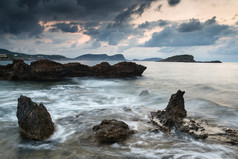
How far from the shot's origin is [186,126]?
6.62m

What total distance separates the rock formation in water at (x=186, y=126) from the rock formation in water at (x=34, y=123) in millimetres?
4459

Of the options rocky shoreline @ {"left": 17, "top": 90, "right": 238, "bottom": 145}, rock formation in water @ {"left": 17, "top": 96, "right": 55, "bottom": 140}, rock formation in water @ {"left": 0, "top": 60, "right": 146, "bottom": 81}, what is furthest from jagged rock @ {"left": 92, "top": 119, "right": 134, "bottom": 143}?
rock formation in water @ {"left": 0, "top": 60, "right": 146, "bottom": 81}

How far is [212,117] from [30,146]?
8.90 metres

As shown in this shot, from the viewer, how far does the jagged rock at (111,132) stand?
5.73 meters

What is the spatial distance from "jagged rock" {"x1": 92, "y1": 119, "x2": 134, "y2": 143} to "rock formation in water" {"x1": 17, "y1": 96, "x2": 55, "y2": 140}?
1.82 m

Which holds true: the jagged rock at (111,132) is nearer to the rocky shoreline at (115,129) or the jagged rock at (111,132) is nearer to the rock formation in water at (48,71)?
the rocky shoreline at (115,129)

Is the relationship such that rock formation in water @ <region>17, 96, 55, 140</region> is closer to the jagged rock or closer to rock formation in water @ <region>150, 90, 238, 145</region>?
the jagged rock

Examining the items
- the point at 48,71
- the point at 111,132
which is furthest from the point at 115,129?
the point at 48,71

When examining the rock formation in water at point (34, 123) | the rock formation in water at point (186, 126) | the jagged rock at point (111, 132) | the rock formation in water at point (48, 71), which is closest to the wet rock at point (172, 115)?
the rock formation in water at point (186, 126)

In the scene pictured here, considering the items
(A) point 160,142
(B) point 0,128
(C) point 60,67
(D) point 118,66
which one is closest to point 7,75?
(C) point 60,67

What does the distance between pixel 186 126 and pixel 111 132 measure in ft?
9.92

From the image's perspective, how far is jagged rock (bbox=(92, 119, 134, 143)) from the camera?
5.73 metres

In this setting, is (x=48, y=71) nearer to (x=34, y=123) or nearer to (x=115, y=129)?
(x=34, y=123)

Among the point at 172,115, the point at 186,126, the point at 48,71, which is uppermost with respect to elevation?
the point at 48,71
